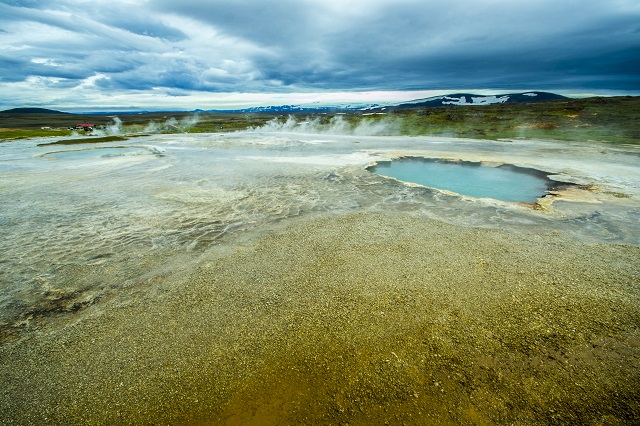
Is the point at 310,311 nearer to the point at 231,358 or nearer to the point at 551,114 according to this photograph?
the point at 231,358

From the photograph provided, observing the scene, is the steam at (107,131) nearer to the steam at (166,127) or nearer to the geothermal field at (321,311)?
the steam at (166,127)

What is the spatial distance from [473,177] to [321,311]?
14731mm

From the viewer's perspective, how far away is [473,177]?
1711 cm

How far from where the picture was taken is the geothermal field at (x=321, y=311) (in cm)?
420

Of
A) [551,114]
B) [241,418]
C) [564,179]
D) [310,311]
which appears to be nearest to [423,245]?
[310,311]

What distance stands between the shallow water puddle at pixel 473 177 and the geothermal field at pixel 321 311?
196 centimetres

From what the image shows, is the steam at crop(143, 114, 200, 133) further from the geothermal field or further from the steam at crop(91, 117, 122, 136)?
the geothermal field

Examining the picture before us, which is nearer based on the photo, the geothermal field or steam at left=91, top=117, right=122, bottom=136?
the geothermal field

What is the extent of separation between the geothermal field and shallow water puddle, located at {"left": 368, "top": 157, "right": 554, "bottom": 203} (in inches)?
77.3

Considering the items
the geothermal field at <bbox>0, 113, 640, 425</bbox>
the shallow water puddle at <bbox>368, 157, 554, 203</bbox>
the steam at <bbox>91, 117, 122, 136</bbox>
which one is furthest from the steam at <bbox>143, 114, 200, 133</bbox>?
the geothermal field at <bbox>0, 113, 640, 425</bbox>

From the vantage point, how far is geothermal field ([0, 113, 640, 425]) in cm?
420

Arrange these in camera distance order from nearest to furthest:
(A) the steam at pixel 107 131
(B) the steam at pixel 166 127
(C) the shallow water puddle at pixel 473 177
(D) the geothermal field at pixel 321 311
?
(D) the geothermal field at pixel 321 311 < (C) the shallow water puddle at pixel 473 177 < (A) the steam at pixel 107 131 < (B) the steam at pixel 166 127

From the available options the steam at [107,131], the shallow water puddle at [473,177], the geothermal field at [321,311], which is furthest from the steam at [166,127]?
the geothermal field at [321,311]

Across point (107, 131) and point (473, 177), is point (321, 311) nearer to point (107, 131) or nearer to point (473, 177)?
point (473, 177)
